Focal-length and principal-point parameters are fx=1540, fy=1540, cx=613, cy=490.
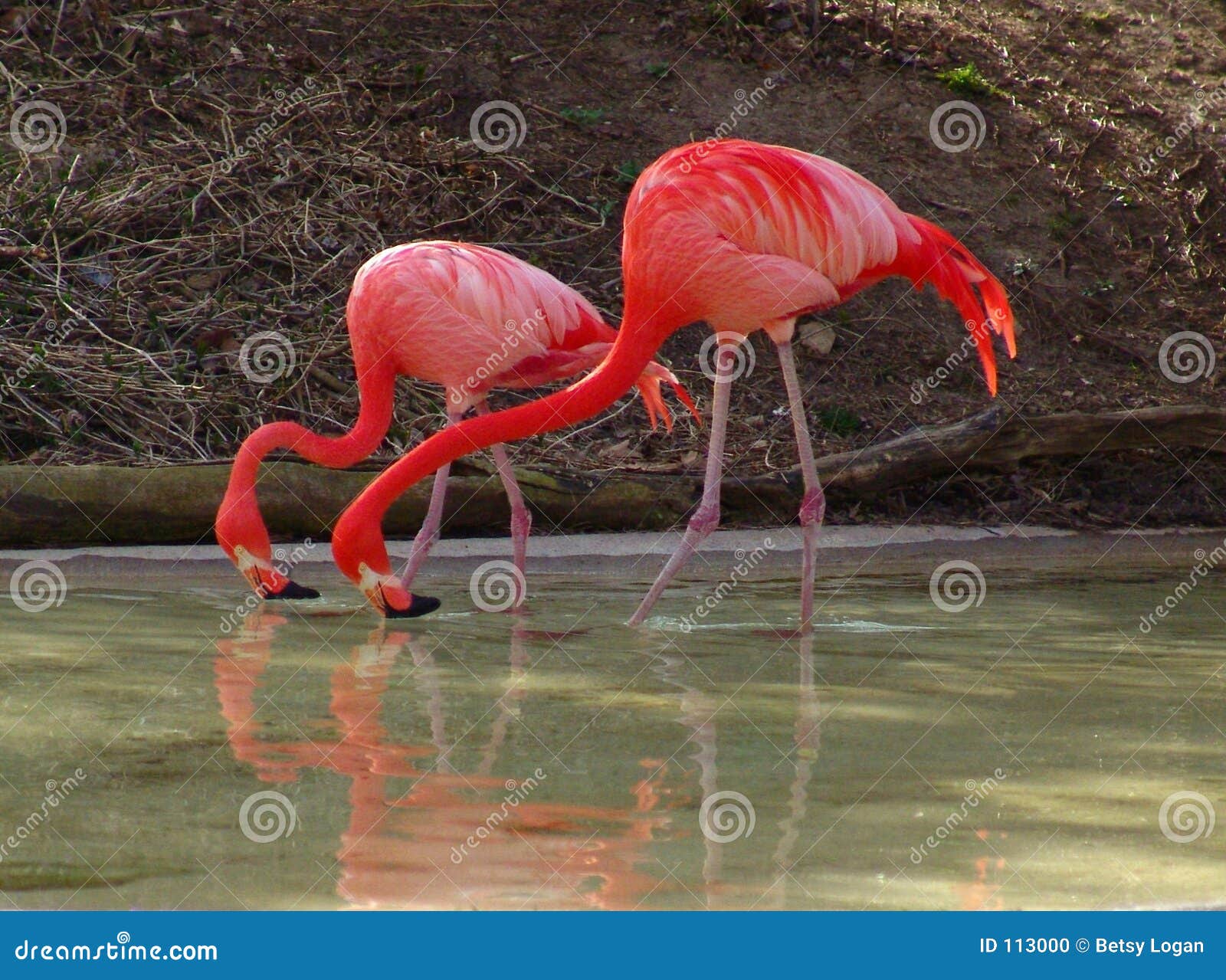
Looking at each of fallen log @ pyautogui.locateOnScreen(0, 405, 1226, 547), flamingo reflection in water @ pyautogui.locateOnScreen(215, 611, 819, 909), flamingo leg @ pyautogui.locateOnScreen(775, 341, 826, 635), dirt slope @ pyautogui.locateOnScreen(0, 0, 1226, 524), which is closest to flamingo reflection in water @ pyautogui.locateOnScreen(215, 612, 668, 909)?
flamingo reflection in water @ pyautogui.locateOnScreen(215, 611, 819, 909)

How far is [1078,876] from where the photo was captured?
266cm

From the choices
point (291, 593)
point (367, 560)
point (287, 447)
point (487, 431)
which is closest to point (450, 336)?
point (287, 447)

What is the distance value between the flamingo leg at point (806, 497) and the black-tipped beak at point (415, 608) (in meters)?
1.33

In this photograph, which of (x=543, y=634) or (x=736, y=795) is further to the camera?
(x=543, y=634)

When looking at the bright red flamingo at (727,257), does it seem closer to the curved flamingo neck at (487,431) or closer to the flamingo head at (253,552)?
the curved flamingo neck at (487,431)

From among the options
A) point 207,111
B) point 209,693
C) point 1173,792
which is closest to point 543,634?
point 209,693

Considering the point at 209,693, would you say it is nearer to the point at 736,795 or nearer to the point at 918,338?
the point at 736,795

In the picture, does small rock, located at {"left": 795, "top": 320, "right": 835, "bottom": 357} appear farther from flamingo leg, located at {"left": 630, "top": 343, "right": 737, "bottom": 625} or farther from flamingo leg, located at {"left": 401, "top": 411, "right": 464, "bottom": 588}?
flamingo leg, located at {"left": 630, "top": 343, "right": 737, "bottom": 625}

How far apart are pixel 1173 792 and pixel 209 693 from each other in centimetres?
243

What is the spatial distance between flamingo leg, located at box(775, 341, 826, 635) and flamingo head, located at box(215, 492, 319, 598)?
1711 mm

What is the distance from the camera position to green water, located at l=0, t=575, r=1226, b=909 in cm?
262

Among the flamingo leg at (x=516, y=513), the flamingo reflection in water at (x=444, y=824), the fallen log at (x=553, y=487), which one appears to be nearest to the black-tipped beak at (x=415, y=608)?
the flamingo reflection in water at (x=444, y=824)

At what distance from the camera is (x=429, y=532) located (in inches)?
234

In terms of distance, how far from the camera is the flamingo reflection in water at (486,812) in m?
2.56
